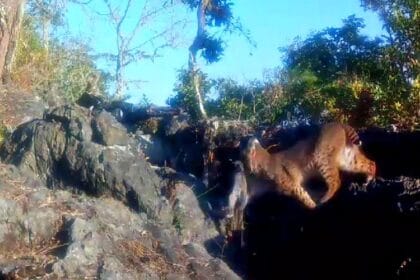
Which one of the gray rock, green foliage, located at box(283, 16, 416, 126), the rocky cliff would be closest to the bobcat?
the rocky cliff

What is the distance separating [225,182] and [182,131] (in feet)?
6.39

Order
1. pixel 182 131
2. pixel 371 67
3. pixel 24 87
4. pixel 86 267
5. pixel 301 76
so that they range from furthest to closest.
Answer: pixel 301 76 → pixel 371 67 → pixel 24 87 → pixel 182 131 → pixel 86 267

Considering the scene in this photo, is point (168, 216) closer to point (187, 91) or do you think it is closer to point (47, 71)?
point (47, 71)

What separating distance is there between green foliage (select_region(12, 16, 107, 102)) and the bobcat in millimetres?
4658

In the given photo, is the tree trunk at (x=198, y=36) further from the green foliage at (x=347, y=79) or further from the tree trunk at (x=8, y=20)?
the tree trunk at (x=8, y=20)

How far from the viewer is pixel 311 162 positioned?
10.3 metres

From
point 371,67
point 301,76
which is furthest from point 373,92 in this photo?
point 301,76

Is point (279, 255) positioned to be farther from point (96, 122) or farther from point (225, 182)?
point (96, 122)

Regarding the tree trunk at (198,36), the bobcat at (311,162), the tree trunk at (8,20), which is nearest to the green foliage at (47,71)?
the tree trunk at (8,20)

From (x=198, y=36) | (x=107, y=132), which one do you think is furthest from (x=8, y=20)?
(x=198, y=36)

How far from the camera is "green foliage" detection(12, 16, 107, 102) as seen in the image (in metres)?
13.8

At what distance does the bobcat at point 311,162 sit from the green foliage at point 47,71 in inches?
183

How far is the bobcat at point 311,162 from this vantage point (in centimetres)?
1020

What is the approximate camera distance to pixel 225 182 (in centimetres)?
1048
